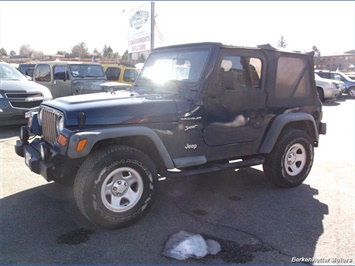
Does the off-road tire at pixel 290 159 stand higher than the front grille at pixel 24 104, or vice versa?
the front grille at pixel 24 104

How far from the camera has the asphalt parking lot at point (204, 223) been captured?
9.78 ft

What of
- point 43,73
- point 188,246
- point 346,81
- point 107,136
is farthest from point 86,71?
point 346,81

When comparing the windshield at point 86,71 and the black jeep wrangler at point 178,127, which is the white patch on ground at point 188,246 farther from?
the windshield at point 86,71

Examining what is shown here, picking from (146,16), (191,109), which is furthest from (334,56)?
(191,109)

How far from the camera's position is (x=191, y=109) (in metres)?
3.81

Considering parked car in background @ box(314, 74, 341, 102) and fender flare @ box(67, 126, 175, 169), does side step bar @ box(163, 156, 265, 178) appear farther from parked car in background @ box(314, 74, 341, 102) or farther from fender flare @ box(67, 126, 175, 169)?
parked car in background @ box(314, 74, 341, 102)

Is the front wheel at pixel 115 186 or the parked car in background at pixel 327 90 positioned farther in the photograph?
the parked car in background at pixel 327 90

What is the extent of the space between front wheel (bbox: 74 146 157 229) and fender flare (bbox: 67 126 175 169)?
160 mm

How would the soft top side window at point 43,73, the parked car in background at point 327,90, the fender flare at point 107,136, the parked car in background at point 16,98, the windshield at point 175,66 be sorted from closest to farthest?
the fender flare at point 107,136
the windshield at point 175,66
the parked car in background at point 16,98
the soft top side window at point 43,73
the parked car in background at point 327,90

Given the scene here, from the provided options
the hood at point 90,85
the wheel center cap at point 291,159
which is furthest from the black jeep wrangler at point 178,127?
the hood at point 90,85

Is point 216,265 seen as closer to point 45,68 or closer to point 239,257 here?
point 239,257

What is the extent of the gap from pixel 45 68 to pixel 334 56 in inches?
3318

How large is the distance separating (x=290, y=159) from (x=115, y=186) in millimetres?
2736

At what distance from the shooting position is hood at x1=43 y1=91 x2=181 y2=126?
331 centimetres
